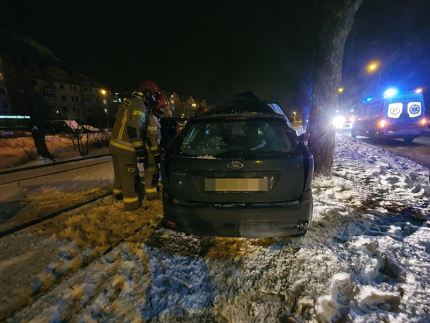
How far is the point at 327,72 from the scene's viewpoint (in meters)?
5.63

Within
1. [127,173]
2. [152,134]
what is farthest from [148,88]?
[127,173]

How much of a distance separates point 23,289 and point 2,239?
140 centimetres

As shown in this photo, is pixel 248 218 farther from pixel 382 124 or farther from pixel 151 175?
pixel 382 124

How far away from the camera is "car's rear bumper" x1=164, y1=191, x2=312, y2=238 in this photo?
2.58m

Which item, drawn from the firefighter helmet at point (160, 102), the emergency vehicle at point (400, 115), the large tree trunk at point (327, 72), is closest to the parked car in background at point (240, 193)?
the firefighter helmet at point (160, 102)

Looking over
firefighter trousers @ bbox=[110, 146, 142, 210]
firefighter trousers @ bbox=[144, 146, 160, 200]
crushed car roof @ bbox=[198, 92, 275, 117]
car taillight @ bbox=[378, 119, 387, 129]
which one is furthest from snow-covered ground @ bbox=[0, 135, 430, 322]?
car taillight @ bbox=[378, 119, 387, 129]

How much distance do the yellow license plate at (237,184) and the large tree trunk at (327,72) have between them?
12.1 feet

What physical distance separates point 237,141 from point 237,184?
87 centimetres

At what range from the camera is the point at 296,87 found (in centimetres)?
4544

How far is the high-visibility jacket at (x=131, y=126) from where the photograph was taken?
388 centimetres

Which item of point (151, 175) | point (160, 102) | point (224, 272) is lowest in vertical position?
point (224, 272)

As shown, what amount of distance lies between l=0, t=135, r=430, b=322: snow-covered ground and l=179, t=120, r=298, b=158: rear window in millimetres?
1147

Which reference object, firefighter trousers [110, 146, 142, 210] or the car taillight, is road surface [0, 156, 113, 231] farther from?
the car taillight

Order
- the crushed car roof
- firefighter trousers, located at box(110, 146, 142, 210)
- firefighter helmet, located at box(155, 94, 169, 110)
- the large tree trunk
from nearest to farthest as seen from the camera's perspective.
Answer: the crushed car roof → firefighter trousers, located at box(110, 146, 142, 210) → firefighter helmet, located at box(155, 94, 169, 110) → the large tree trunk
